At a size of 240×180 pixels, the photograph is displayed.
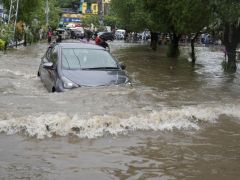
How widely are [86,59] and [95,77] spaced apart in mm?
963

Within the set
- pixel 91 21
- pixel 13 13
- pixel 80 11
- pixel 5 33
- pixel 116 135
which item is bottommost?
pixel 116 135

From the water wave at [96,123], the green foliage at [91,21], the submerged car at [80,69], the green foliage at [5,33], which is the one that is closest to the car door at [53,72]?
the submerged car at [80,69]

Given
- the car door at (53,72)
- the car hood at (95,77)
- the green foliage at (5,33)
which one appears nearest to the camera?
the car hood at (95,77)

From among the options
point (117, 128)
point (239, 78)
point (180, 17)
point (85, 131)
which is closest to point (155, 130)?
point (117, 128)

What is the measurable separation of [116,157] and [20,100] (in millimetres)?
4634

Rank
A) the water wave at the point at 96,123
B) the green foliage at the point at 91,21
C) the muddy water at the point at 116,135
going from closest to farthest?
1. the muddy water at the point at 116,135
2. the water wave at the point at 96,123
3. the green foliage at the point at 91,21

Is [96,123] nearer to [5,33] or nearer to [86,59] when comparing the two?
[86,59]

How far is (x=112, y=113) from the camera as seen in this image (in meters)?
9.19

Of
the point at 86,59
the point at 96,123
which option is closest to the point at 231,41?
the point at 86,59

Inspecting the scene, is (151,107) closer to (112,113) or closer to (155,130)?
(112,113)

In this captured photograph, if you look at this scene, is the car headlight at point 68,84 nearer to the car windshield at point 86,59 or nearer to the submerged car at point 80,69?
the submerged car at point 80,69

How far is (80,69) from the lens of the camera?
38.2 feet

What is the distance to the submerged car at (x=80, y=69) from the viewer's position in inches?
440

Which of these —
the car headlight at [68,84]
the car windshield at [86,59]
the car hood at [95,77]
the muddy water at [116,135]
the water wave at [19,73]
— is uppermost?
the car windshield at [86,59]
